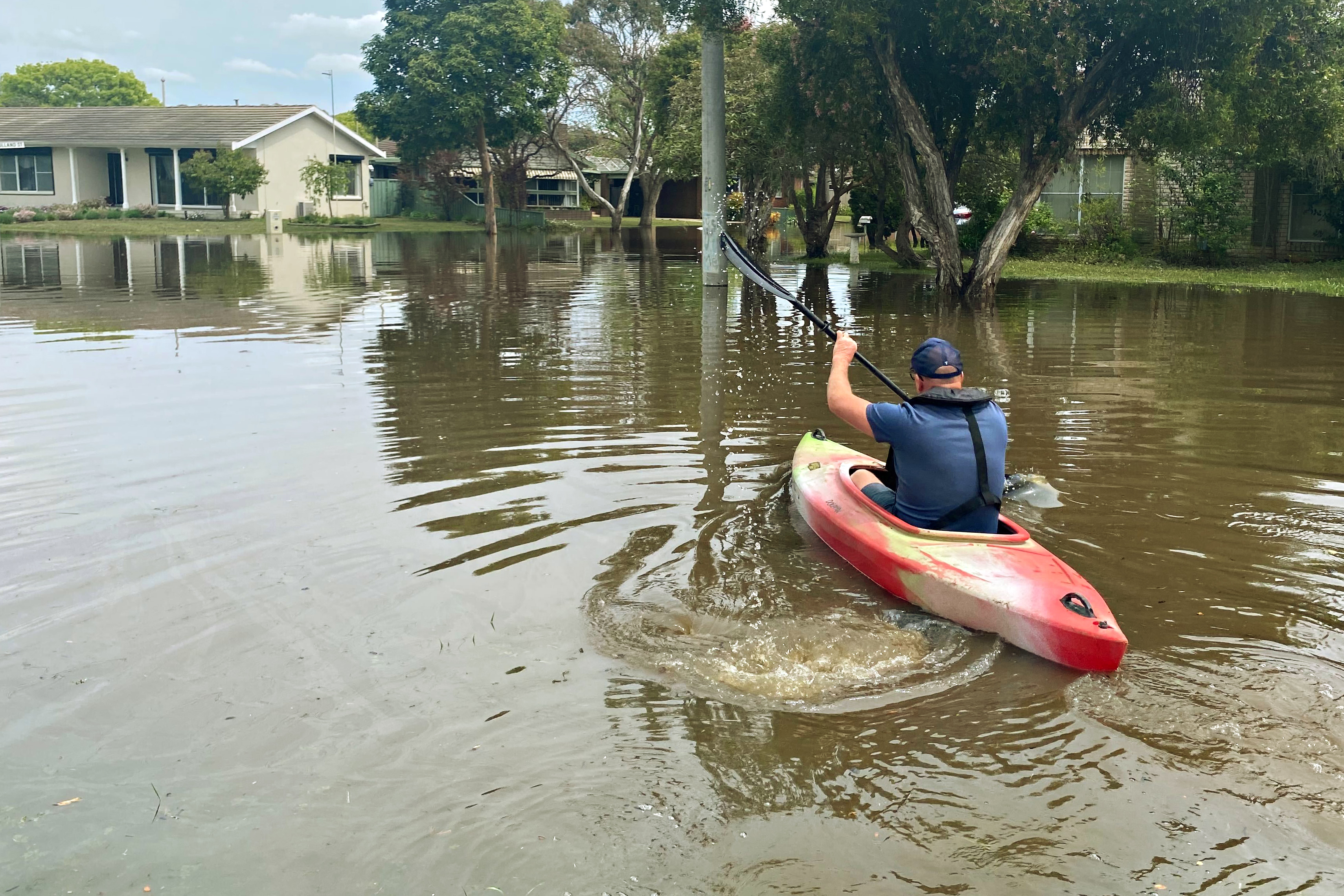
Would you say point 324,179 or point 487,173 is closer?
point 487,173

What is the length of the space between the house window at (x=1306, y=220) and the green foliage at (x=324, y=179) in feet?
107

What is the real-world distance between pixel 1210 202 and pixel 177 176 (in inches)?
1440

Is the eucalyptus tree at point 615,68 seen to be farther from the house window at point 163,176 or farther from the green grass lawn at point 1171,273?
the green grass lawn at point 1171,273

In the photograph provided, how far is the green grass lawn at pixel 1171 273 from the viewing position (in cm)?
2195

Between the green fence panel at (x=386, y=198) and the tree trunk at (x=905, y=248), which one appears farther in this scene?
the green fence panel at (x=386, y=198)

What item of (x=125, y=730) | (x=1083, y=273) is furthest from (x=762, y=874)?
(x=1083, y=273)

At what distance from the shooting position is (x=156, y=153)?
1827 inches

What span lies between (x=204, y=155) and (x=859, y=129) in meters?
29.6

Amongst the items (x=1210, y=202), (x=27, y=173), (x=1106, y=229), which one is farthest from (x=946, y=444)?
(x=27, y=173)

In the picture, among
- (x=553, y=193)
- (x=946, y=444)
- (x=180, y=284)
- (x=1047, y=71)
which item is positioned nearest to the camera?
(x=946, y=444)

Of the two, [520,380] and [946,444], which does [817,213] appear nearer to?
[520,380]

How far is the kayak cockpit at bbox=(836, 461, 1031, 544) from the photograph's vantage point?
545 centimetres

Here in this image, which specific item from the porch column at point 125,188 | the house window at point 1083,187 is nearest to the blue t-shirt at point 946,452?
the house window at point 1083,187

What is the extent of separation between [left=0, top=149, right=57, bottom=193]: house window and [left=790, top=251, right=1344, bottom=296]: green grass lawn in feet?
112
